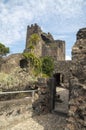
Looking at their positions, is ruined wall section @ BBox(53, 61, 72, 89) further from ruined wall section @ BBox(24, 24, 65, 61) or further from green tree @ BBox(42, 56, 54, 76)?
ruined wall section @ BBox(24, 24, 65, 61)

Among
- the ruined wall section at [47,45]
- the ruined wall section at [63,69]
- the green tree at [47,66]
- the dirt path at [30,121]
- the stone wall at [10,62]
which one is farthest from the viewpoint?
the ruined wall section at [47,45]

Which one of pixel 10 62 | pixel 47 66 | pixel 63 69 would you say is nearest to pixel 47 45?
pixel 47 66

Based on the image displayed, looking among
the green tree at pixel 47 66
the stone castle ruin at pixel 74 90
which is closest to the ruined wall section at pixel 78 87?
the stone castle ruin at pixel 74 90

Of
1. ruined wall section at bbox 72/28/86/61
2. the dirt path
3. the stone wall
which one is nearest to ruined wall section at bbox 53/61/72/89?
the stone wall

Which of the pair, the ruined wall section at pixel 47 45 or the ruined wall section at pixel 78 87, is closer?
the ruined wall section at pixel 78 87

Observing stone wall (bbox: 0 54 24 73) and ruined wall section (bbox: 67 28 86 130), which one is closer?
ruined wall section (bbox: 67 28 86 130)

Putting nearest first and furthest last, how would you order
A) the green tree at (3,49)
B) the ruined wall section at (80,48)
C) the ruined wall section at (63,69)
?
the ruined wall section at (80,48) < the ruined wall section at (63,69) < the green tree at (3,49)

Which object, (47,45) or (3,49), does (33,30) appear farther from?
(3,49)

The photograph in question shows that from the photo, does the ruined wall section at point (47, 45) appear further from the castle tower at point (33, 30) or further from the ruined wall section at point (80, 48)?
the ruined wall section at point (80, 48)

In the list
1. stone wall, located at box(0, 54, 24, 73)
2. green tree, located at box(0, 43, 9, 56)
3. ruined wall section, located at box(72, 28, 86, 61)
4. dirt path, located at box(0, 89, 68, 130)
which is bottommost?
dirt path, located at box(0, 89, 68, 130)

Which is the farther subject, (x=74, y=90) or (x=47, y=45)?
(x=47, y=45)

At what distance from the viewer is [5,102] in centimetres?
554

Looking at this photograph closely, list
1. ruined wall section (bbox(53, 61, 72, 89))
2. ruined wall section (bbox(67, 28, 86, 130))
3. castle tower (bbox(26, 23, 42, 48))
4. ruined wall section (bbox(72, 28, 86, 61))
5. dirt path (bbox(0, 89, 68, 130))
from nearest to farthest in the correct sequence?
ruined wall section (bbox(67, 28, 86, 130)), ruined wall section (bbox(72, 28, 86, 61)), dirt path (bbox(0, 89, 68, 130)), ruined wall section (bbox(53, 61, 72, 89)), castle tower (bbox(26, 23, 42, 48))

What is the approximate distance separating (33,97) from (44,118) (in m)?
0.88
